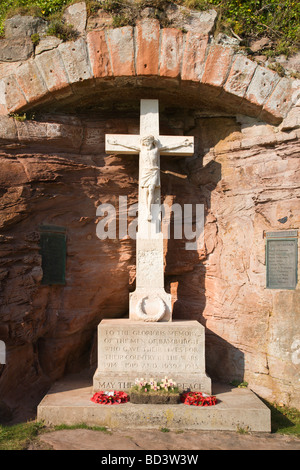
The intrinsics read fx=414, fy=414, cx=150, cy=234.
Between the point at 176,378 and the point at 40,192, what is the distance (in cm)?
386

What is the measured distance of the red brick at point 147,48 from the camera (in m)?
7.16

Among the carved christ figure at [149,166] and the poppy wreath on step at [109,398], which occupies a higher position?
the carved christ figure at [149,166]

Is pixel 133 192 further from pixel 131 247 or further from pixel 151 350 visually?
pixel 151 350

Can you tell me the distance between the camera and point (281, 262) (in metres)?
7.00

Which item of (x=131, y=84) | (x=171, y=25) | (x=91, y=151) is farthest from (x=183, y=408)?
(x=171, y=25)

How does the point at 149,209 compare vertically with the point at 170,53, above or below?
below

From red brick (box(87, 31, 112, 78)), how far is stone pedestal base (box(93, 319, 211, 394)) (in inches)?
169

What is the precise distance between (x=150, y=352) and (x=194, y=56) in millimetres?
5054

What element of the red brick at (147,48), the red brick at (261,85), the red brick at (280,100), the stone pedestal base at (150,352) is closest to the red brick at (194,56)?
the red brick at (147,48)

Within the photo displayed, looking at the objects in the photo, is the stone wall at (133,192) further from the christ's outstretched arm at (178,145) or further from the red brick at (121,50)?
the christ's outstretched arm at (178,145)

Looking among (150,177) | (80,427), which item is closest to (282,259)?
(150,177)

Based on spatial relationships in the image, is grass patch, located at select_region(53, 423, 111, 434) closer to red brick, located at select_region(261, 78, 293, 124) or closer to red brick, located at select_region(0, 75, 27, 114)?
red brick, located at select_region(0, 75, 27, 114)

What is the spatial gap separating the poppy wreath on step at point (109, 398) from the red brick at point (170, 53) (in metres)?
5.28

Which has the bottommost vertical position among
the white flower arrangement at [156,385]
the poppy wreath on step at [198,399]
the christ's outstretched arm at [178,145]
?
the poppy wreath on step at [198,399]
